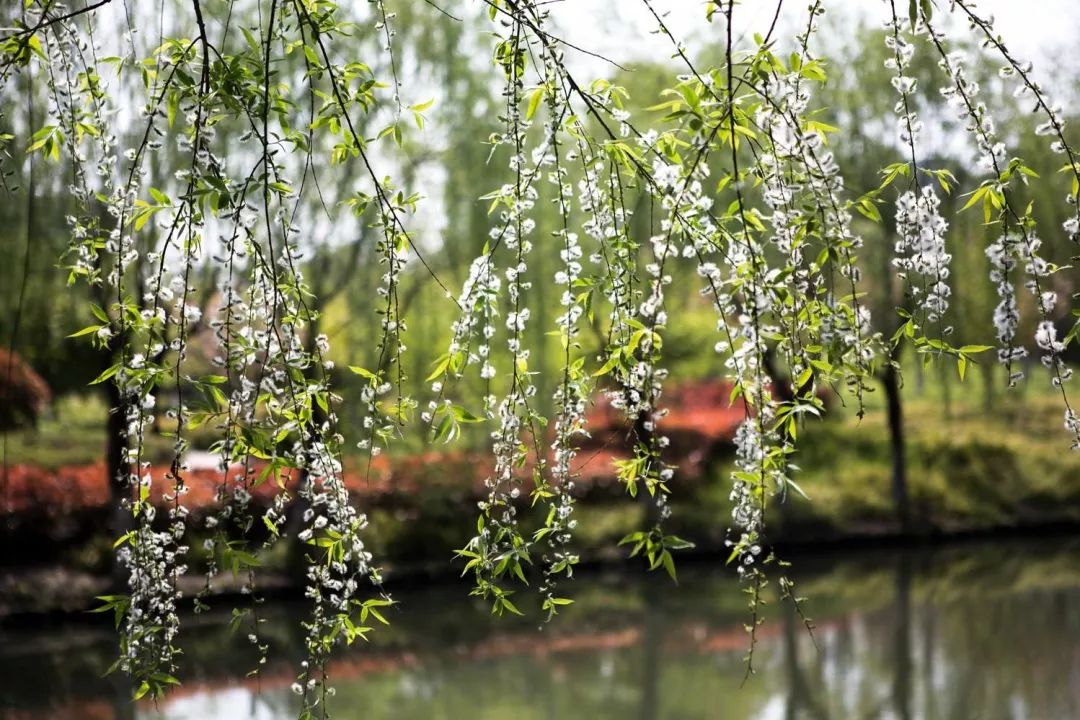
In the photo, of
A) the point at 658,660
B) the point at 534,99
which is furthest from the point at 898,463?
the point at 534,99

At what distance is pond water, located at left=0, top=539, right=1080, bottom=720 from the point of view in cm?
560

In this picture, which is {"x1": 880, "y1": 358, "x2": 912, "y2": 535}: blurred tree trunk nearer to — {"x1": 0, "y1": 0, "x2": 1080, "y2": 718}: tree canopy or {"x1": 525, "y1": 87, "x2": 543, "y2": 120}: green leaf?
{"x1": 0, "y1": 0, "x2": 1080, "y2": 718}: tree canopy

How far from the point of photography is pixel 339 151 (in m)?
1.73

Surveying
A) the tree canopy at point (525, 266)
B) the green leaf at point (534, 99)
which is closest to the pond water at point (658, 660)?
the tree canopy at point (525, 266)

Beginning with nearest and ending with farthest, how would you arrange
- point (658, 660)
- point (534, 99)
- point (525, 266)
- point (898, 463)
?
point (525, 266) < point (534, 99) < point (658, 660) < point (898, 463)

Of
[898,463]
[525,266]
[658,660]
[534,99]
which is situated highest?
[534,99]

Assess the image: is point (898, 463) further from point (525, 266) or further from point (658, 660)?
point (525, 266)

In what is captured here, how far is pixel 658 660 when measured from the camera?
257 inches

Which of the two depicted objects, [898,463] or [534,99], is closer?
[534,99]

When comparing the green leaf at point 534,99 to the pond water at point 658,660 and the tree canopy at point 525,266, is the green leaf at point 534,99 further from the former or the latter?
the pond water at point 658,660

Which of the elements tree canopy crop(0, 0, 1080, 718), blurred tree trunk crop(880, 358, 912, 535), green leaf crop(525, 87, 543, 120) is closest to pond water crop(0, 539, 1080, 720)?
blurred tree trunk crop(880, 358, 912, 535)

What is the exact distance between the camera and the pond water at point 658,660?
18.4 ft

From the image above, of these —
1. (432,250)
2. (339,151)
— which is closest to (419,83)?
(432,250)

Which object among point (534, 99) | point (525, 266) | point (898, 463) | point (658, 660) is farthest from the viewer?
point (898, 463)
